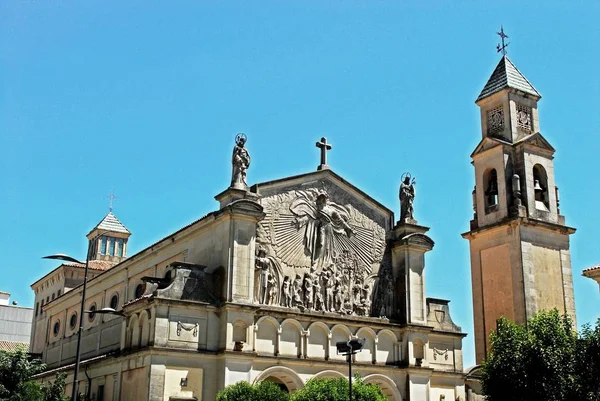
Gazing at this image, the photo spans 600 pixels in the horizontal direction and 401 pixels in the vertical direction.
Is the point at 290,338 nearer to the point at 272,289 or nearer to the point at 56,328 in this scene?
the point at 272,289

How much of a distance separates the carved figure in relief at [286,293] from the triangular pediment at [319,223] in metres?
0.45

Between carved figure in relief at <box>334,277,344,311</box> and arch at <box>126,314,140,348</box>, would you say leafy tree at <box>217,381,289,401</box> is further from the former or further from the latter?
carved figure in relief at <box>334,277,344,311</box>

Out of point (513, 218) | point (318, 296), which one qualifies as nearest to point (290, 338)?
point (318, 296)

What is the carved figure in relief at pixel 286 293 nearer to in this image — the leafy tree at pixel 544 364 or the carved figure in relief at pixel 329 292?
the carved figure in relief at pixel 329 292

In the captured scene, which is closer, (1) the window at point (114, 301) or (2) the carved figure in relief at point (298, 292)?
(2) the carved figure in relief at point (298, 292)

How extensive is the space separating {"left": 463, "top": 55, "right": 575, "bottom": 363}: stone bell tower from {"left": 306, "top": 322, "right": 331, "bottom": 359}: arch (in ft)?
38.9

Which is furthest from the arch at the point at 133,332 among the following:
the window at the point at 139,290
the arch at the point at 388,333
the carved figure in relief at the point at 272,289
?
the arch at the point at 388,333

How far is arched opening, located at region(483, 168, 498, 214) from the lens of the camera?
4450 centimetres

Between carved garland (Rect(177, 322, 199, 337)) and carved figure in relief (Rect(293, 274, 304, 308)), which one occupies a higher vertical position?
carved figure in relief (Rect(293, 274, 304, 308))

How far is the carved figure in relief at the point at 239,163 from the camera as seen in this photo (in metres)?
35.0

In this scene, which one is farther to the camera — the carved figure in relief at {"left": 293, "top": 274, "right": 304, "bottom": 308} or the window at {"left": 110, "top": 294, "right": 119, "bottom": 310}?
the window at {"left": 110, "top": 294, "right": 119, "bottom": 310}

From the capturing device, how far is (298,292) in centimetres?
3544

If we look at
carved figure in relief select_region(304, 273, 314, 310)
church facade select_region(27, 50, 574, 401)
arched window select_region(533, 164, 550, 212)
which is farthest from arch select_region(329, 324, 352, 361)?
arched window select_region(533, 164, 550, 212)

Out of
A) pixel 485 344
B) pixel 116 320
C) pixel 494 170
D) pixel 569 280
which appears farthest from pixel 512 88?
pixel 116 320
